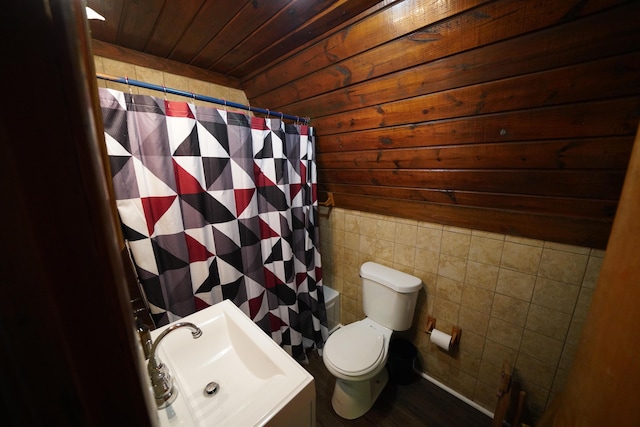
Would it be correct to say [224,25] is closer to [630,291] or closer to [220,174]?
[220,174]

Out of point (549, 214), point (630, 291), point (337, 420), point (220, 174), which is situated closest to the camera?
point (630, 291)

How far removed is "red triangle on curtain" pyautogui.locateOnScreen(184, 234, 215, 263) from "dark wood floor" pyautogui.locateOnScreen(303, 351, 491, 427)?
1.23 m

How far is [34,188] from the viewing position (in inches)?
6.3

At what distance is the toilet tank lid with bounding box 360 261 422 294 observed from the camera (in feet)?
4.72

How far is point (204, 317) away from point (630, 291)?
1.44m

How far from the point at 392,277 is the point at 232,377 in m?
1.08

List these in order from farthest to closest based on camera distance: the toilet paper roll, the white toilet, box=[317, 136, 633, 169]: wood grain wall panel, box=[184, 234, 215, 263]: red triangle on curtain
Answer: the toilet paper roll < the white toilet < box=[184, 234, 215, 263]: red triangle on curtain < box=[317, 136, 633, 169]: wood grain wall panel

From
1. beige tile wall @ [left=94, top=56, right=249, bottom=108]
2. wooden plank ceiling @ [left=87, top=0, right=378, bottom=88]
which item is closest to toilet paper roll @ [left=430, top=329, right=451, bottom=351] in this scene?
wooden plank ceiling @ [left=87, top=0, right=378, bottom=88]

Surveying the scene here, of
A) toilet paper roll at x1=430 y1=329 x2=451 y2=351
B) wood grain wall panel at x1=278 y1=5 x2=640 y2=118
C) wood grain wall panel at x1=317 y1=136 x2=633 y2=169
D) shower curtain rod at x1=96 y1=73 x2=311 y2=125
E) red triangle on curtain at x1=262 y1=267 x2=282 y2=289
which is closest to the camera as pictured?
wood grain wall panel at x1=278 y1=5 x2=640 y2=118

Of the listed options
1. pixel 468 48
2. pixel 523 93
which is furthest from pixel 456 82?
pixel 523 93

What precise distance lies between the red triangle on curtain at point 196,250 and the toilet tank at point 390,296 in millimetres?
1042

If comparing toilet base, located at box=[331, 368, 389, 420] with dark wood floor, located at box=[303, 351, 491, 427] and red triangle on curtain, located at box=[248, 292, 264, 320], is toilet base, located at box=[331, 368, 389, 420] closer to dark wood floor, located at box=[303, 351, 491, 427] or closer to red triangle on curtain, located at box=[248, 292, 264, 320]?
dark wood floor, located at box=[303, 351, 491, 427]

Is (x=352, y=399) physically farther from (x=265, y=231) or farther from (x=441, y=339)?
(x=265, y=231)

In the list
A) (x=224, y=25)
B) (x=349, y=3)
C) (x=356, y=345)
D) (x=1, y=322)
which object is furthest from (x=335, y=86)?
(x=356, y=345)
